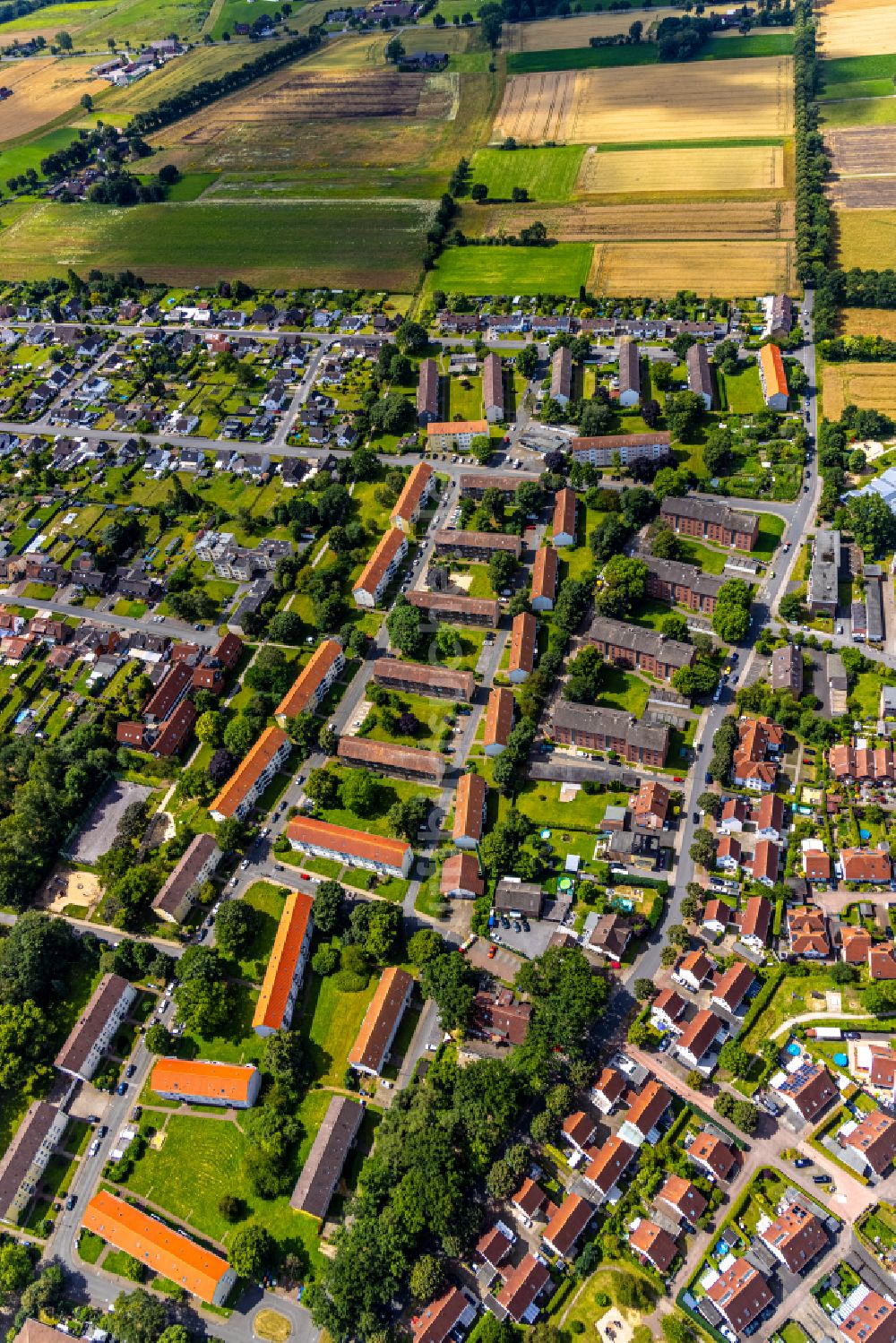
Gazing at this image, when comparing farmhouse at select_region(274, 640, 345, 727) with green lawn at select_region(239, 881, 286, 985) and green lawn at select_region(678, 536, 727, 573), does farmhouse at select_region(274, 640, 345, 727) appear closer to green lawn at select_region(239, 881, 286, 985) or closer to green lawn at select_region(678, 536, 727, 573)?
green lawn at select_region(239, 881, 286, 985)

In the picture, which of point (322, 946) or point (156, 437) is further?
point (156, 437)

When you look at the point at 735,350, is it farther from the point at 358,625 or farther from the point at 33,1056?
the point at 33,1056

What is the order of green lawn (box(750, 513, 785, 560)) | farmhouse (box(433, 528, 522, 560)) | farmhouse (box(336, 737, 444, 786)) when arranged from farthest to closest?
farmhouse (box(433, 528, 522, 560))
green lawn (box(750, 513, 785, 560))
farmhouse (box(336, 737, 444, 786))

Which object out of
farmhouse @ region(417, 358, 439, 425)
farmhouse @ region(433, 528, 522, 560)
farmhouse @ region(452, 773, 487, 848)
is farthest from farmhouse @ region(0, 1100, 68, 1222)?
farmhouse @ region(417, 358, 439, 425)

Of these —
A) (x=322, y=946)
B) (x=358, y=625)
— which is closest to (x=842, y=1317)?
(x=322, y=946)

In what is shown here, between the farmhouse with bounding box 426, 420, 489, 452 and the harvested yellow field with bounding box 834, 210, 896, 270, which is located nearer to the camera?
the farmhouse with bounding box 426, 420, 489, 452
